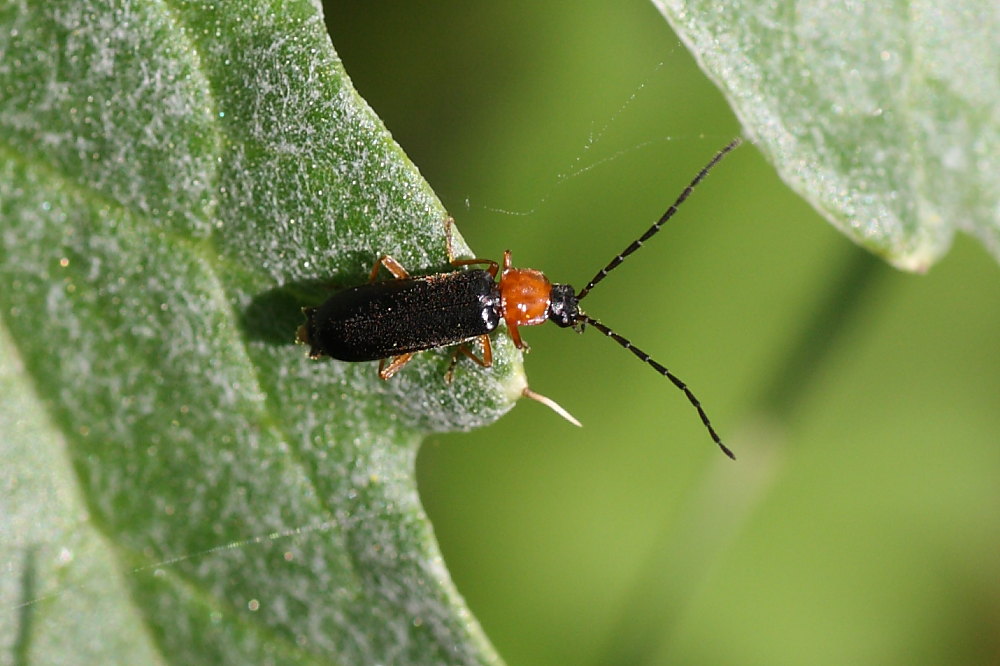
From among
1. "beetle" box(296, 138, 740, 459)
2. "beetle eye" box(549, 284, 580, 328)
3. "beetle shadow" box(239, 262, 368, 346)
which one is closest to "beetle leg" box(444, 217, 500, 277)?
"beetle" box(296, 138, 740, 459)

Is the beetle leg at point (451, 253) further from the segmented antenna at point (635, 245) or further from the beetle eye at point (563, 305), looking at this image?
the segmented antenna at point (635, 245)

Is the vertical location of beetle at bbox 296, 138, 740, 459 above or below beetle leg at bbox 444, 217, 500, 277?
below

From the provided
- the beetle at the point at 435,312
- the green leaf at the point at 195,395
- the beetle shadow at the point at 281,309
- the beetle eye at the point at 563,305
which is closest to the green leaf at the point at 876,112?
the beetle at the point at 435,312

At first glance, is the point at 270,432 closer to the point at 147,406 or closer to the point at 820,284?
the point at 147,406

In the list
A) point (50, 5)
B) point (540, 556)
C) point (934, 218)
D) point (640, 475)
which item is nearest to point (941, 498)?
point (640, 475)

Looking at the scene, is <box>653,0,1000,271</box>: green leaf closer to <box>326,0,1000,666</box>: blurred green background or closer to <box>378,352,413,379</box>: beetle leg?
<box>378,352,413,379</box>: beetle leg

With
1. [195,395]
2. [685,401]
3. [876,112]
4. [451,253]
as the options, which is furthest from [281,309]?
[685,401]
